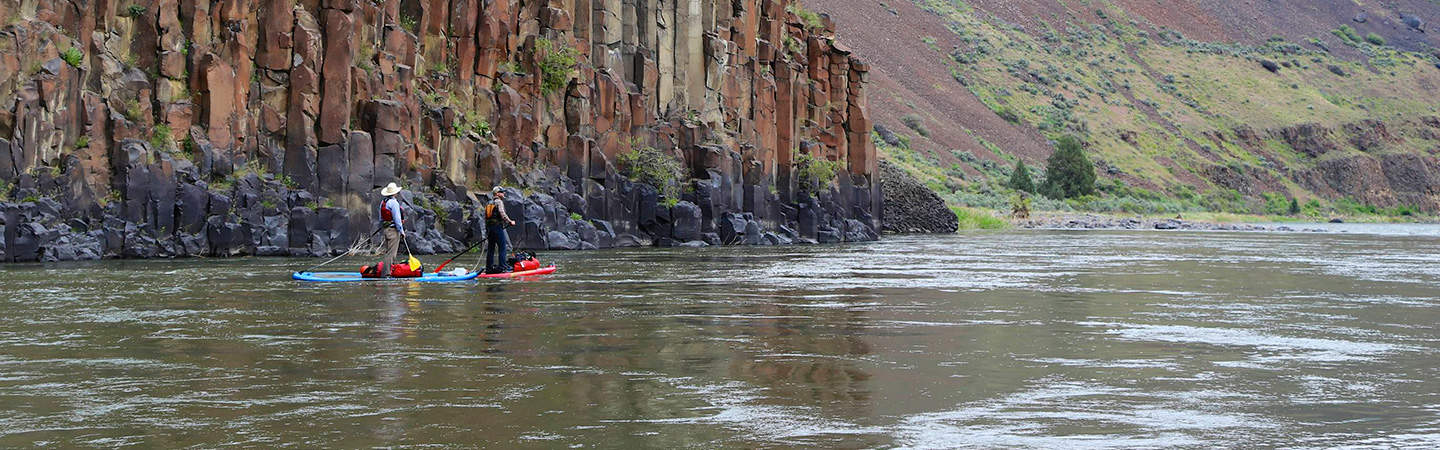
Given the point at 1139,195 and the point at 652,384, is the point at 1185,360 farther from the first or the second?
the point at 1139,195

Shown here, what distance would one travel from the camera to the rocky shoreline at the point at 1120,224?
331 ft

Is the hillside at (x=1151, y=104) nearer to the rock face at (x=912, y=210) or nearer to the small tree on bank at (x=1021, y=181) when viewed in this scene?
the small tree on bank at (x=1021, y=181)

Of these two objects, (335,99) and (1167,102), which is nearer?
(335,99)

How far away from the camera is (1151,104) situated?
163 metres

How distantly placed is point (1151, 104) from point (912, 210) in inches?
3120

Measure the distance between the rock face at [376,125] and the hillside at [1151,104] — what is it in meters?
54.8

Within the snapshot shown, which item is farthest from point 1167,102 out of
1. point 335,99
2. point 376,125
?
point 335,99

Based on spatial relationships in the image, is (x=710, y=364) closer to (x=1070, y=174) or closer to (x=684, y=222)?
(x=684, y=222)

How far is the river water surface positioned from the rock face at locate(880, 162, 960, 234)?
193ft

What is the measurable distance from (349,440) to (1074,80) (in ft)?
517

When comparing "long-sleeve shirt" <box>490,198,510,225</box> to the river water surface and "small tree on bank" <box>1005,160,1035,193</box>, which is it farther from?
"small tree on bank" <box>1005,160,1035,193</box>

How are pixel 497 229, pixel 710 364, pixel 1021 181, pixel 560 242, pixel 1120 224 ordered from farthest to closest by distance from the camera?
pixel 1021 181 → pixel 1120 224 → pixel 560 242 → pixel 497 229 → pixel 710 364

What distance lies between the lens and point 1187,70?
176375mm

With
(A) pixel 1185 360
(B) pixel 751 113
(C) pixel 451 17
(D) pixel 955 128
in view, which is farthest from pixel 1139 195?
(A) pixel 1185 360
